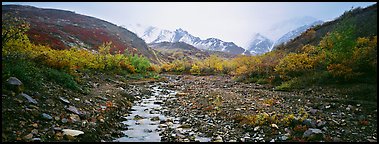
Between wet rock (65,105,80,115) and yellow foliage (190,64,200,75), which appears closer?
wet rock (65,105,80,115)

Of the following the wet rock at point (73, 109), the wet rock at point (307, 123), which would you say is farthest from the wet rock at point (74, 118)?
the wet rock at point (307, 123)

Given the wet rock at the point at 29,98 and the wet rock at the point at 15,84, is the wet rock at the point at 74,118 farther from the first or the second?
the wet rock at the point at 15,84

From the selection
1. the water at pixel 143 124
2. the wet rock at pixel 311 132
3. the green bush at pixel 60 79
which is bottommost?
the water at pixel 143 124

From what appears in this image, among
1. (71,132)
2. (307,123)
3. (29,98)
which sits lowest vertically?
(71,132)

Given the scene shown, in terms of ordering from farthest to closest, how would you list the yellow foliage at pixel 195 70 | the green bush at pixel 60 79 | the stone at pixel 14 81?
the yellow foliage at pixel 195 70
the green bush at pixel 60 79
the stone at pixel 14 81

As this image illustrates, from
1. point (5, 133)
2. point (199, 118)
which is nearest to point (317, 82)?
point (199, 118)

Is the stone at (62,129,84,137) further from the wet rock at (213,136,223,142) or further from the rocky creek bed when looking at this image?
the wet rock at (213,136,223,142)

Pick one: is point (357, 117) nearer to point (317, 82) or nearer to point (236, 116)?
point (236, 116)

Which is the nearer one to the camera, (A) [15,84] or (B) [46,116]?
(B) [46,116]

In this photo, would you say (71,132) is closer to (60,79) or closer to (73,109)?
(73,109)

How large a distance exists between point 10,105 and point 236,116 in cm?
1003

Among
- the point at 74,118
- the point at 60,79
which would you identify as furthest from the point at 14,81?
the point at 60,79

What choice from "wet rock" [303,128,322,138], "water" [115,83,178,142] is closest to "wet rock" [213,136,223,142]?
"water" [115,83,178,142]

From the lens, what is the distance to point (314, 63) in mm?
28141
